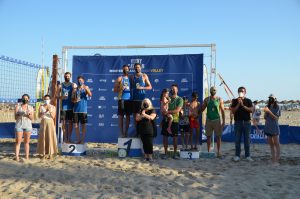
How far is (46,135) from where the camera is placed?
6977 mm

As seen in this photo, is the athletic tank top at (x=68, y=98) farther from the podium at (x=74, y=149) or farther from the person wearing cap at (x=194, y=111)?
the person wearing cap at (x=194, y=111)

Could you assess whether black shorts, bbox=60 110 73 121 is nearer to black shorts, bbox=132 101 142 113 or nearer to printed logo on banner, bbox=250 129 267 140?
black shorts, bbox=132 101 142 113

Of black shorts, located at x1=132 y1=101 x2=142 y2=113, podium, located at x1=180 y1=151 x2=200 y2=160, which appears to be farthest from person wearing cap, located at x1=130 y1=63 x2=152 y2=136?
podium, located at x1=180 y1=151 x2=200 y2=160

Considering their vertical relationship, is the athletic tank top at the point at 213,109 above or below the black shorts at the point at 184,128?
above

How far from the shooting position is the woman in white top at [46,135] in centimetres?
690

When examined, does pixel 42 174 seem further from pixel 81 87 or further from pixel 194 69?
pixel 194 69

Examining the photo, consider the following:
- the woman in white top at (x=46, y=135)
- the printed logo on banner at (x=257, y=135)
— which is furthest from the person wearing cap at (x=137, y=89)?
the printed logo on banner at (x=257, y=135)

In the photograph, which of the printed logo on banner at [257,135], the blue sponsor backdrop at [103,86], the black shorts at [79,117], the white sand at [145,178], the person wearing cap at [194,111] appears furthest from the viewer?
the printed logo on banner at [257,135]

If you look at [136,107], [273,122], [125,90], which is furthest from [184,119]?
[273,122]

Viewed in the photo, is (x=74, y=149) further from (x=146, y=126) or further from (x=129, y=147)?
(x=146, y=126)

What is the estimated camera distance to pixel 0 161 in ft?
21.0

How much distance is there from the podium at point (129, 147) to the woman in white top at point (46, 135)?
1444 mm

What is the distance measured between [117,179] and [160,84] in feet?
13.3

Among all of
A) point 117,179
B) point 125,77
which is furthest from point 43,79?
point 117,179
